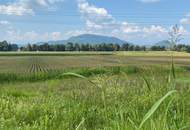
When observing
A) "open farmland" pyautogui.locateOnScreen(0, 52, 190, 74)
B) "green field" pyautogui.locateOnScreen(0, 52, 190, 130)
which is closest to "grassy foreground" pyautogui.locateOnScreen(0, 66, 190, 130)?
"green field" pyautogui.locateOnScreen(0, 52, 190, 130)

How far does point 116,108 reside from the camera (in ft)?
17.2

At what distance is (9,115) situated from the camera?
851 centimetres

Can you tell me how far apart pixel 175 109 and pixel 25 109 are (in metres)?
5.08

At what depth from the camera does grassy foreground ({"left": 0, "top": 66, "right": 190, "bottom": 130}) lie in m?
4.21

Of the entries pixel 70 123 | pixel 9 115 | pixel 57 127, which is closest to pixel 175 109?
pixel 57 127

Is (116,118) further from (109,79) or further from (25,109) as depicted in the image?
(25,109)

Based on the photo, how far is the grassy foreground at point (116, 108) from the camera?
421cm

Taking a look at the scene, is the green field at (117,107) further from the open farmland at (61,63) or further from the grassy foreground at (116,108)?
the open farmland at (61,63)

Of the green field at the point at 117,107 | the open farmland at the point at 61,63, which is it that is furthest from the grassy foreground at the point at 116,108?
the open farmland at the point at 61,63

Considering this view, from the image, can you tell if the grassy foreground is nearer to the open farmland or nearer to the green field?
the green field

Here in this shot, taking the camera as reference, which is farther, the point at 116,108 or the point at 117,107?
the point at 117,107

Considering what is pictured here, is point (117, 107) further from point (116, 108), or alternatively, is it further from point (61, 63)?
point (61, 63)

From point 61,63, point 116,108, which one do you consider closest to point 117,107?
point 116,108

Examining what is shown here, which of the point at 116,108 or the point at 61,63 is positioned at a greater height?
the point at 116,108
